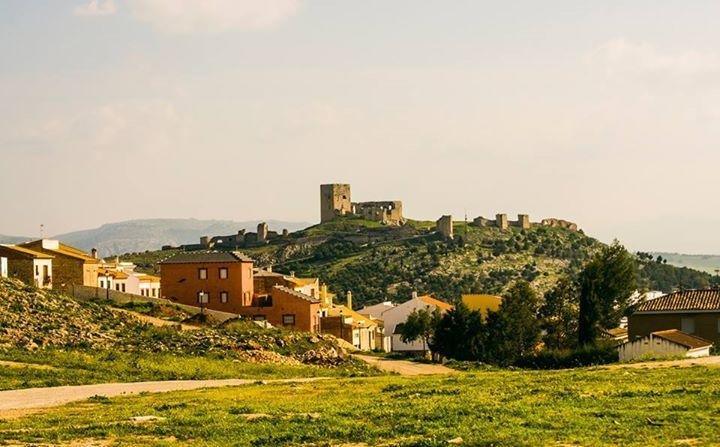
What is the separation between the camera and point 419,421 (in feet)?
73.6

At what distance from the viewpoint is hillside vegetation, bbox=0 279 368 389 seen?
136ft

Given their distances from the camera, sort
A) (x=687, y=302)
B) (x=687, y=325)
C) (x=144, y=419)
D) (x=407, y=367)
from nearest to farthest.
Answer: (x=144, y=419) → (x=407, y=367) → (x=687, y=325) → (x=687, y=302)

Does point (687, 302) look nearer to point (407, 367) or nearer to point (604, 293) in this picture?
point (604, 293)

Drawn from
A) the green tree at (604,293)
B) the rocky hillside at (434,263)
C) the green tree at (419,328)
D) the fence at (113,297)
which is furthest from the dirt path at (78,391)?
the rocky hillside at (434,263)

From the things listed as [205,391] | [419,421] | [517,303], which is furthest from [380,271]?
[419,421]

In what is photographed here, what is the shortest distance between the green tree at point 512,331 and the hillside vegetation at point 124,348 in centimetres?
1537

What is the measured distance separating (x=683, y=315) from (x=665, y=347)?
10.3 m

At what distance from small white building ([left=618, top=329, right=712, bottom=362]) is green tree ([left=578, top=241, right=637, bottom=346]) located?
14537 mm

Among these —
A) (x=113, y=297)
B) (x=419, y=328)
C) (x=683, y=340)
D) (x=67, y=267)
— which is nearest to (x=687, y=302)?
(x=683, y=340)

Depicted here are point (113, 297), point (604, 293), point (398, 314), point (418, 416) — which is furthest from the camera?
point (398, 314)

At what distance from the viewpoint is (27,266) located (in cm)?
6894

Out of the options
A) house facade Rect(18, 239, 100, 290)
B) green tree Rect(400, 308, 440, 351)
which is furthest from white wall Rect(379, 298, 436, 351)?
house facade Rect(18, 239, 100, 290)

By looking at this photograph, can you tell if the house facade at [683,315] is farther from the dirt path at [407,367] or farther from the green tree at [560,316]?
the green tree at [560,316]

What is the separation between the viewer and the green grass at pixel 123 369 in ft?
125
